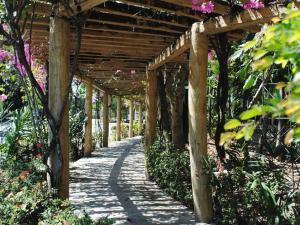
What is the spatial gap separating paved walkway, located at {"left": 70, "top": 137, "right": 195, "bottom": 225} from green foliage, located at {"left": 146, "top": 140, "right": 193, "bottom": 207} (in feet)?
0.42

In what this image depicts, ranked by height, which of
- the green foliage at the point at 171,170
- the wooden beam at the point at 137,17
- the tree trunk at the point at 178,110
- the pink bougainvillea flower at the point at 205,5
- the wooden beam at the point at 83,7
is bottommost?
Result: the green foliage at the point at 171,170

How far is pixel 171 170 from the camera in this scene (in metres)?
5.79

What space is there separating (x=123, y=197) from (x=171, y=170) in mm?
802

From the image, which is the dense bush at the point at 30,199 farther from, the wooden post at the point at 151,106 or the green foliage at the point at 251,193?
the wooden post at the point at 151,106

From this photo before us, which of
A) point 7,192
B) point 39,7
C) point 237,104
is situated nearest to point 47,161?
point 7,192

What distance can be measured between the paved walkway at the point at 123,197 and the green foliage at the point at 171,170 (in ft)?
0.42

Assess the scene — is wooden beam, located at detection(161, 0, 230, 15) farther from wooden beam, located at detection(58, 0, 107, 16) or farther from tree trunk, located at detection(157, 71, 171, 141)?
tree trunk, located at detection(157, 71, 171, 141)

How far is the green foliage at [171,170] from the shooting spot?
18.0ft

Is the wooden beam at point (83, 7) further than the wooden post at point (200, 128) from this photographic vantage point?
No

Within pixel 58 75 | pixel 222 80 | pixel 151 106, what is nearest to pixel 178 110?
pixel 151 106

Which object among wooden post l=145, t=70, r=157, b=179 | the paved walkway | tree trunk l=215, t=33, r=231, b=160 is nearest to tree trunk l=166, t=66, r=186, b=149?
wooden post l=145, t=70, r=157, b=179

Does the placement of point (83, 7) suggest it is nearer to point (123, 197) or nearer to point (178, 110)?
point (123, 197)

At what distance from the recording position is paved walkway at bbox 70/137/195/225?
4723 mm

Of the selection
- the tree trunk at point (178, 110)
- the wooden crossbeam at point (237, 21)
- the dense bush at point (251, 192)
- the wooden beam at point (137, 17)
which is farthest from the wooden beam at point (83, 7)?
the tree trunk at point (178, 110)
